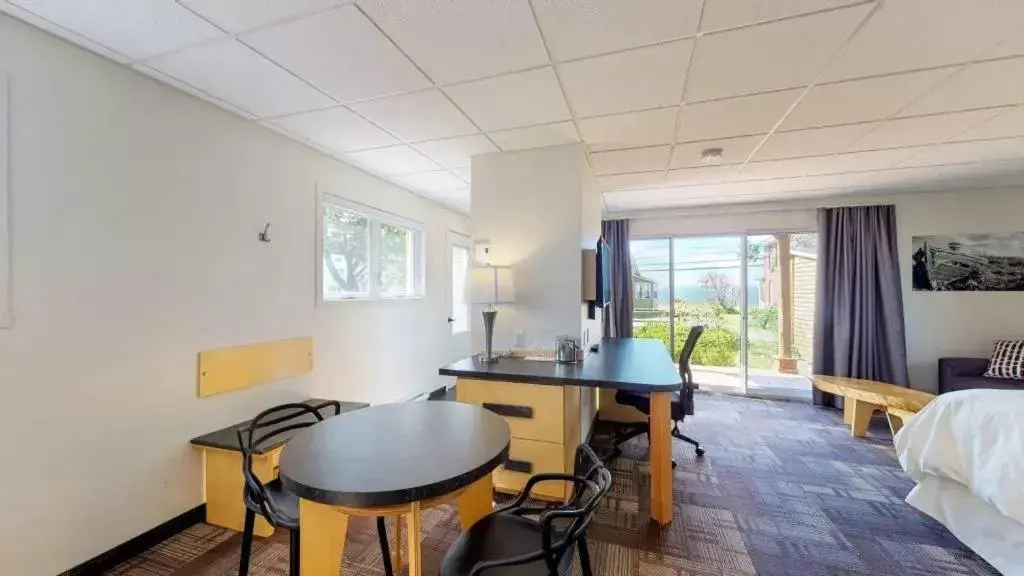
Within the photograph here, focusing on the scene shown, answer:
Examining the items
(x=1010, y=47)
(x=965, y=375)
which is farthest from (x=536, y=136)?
(x=965, y=375)

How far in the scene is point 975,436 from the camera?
1.92 meters

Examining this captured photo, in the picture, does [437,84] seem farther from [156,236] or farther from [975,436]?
[975,436]

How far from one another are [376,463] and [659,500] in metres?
1.78

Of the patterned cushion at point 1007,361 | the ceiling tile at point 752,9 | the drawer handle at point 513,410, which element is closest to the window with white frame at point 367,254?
the drawer handle at point 513,410

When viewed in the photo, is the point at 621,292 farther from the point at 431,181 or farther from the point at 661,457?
the point at 661,457

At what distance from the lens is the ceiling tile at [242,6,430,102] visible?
64.0 inches

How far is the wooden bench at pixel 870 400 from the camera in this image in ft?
10.5

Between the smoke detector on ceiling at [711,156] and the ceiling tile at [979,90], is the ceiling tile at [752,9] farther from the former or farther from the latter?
the smoke detector on ceiling at [711,156]

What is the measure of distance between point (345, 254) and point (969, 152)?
5275 millimetres

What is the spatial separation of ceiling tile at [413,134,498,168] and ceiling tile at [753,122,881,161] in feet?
6.91

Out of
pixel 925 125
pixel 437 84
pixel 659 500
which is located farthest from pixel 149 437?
pixel 925 125

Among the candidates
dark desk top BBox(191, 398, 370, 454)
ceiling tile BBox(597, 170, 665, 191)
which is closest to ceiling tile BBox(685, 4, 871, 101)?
ceiling tile BBox(597, 170, 665, 191)

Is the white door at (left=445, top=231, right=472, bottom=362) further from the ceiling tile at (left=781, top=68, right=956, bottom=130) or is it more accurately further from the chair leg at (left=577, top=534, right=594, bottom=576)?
the chair leg at (left=577, top=534, right=594, bottom=576)

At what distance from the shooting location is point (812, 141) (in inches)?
116
